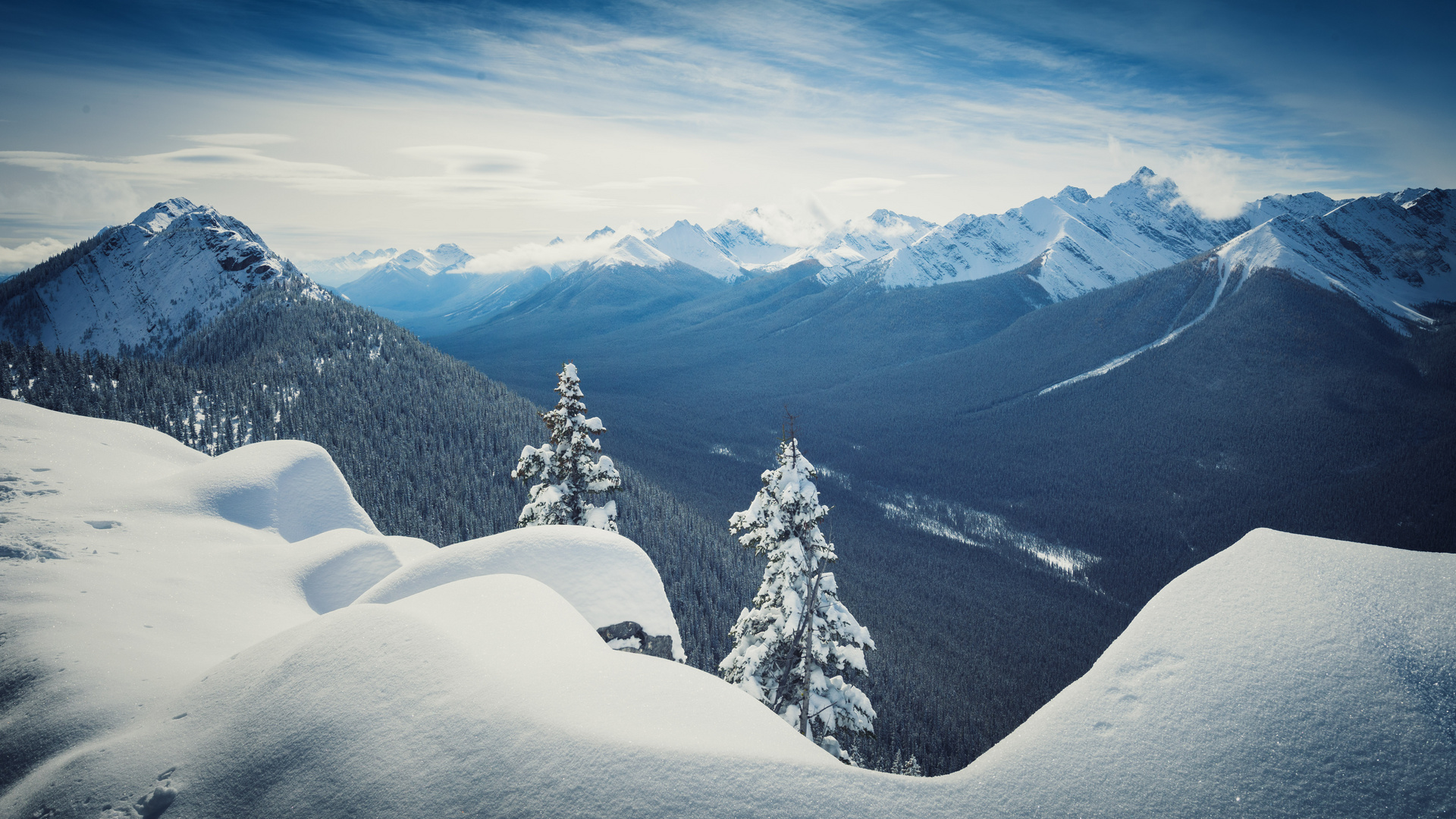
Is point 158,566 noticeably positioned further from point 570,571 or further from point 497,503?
point 497,503

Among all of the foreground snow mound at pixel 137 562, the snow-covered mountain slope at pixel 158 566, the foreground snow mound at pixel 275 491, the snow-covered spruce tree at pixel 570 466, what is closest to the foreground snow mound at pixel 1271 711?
the snow-covered mountain slope at pixel 158 566

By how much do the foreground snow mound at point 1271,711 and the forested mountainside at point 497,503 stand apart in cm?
4217

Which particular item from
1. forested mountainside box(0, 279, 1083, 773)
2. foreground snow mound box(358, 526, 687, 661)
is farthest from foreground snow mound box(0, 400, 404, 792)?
forested mountainside box(0, 279, 1083, 773)

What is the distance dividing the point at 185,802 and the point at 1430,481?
164 metres

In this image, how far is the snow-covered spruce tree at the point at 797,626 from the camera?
55.6 ft

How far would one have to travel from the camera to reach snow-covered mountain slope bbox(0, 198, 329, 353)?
497 ft

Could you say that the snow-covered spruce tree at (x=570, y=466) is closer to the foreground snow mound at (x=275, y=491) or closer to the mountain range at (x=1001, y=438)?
the foreground snow mound at (x=275, y=491)

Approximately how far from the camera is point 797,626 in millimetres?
16547

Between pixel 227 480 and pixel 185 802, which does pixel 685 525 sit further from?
pixel 185 802

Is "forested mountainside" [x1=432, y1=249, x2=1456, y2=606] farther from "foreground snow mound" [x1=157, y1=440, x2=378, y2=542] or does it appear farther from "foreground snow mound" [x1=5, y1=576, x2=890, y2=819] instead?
"foreground snow mound" [x1=5, y1=576, x2=890, y2=819]

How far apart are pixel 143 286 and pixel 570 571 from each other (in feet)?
772

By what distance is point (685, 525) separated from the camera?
72.3 meters

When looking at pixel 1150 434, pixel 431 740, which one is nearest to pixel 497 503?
pixel 431 740

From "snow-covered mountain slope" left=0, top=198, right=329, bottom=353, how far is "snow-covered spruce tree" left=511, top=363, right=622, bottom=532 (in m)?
157
